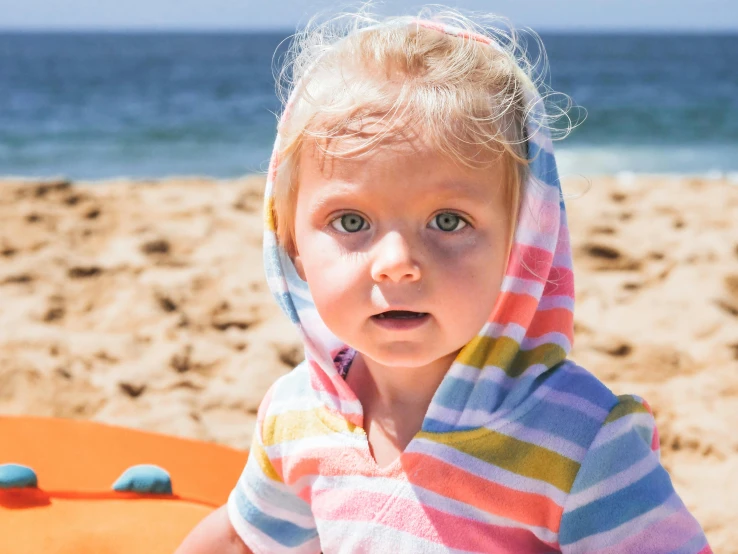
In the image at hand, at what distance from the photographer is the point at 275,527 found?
1208 millimetres

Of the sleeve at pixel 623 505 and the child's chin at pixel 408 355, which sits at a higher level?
the child's chin at pixel 408 355

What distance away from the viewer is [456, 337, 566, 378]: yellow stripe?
1047 millimetres

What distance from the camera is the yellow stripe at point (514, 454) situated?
0.97 m

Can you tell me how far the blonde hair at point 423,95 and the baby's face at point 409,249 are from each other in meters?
0.02

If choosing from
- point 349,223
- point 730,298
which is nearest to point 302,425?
point 349,223

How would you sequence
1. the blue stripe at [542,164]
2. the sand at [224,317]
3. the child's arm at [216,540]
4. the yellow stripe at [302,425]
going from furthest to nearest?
the sand at [224,317], the child's arm at [216,540], the yellow stripe at [302,425], the blue stripe at [542,164]

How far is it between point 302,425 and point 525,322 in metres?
0.35

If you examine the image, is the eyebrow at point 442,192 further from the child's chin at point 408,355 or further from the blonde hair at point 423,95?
the child's chin at point 408,355

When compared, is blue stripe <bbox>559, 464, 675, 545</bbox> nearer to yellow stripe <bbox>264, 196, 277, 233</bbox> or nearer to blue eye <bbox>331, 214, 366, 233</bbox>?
blue eye <bbox>331, 214, 366, 233</bbox>

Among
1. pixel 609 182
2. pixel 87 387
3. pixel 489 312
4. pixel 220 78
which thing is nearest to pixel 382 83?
pixel 489 312

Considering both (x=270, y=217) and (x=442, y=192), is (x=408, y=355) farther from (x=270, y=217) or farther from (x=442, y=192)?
(x=270, y=217)

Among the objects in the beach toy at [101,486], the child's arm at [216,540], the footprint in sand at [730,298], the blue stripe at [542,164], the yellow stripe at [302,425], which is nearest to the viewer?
the blue stripe at [542,164]

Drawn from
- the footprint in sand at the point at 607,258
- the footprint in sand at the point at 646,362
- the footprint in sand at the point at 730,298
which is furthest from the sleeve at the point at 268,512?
the footprint in sand at the point at 607,258

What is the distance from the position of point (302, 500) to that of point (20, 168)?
6.97 metres
